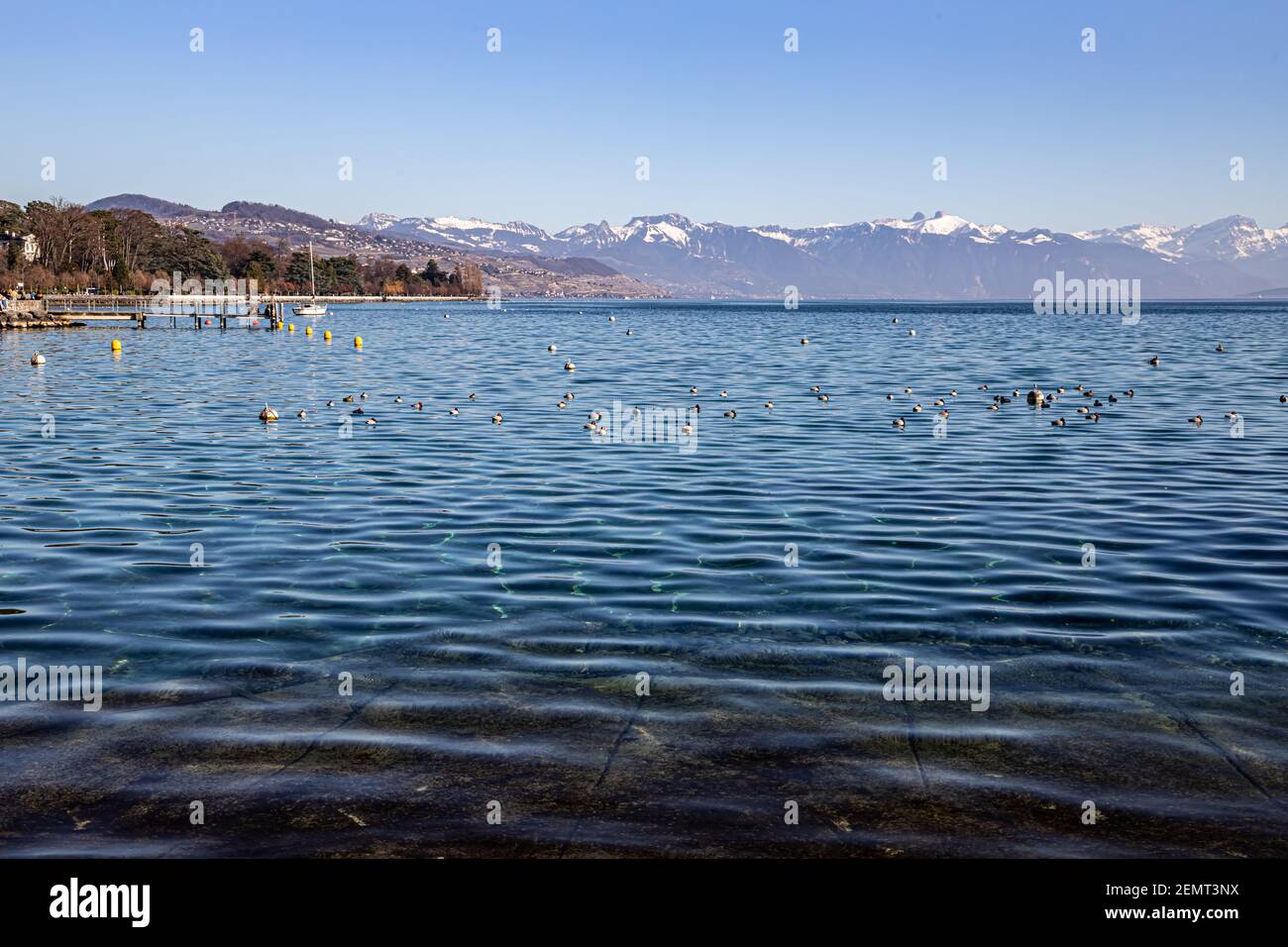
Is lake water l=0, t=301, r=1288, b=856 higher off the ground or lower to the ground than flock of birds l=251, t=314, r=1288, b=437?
lower

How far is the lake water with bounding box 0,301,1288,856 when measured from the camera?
9.77m

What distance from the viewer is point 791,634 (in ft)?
50.3

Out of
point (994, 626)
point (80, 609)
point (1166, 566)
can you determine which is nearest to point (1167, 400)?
point (1166, 566)

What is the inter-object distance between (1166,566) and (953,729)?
9348 millimetres

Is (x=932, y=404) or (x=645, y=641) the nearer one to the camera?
(x=645, y=641)

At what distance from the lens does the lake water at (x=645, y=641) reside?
977 cm

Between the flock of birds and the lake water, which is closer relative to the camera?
the lake water

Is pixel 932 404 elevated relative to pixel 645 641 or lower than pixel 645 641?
elevated

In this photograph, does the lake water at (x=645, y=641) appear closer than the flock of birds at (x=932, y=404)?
Yes

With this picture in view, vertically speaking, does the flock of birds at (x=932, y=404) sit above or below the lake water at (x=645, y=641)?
above

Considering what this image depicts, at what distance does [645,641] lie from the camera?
15.0m
